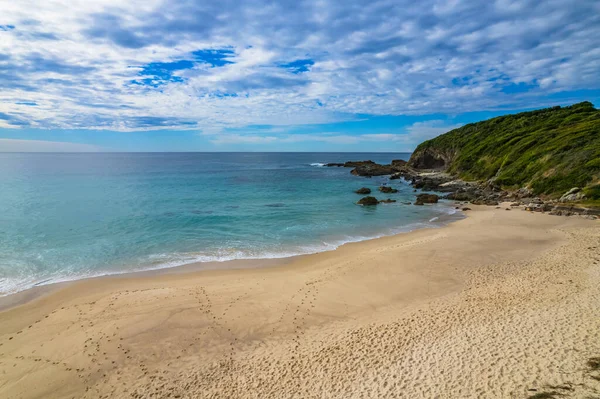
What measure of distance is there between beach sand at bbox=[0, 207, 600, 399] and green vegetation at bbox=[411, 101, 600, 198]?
21.1 meters

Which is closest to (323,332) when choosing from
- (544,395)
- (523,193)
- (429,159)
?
(544,395)

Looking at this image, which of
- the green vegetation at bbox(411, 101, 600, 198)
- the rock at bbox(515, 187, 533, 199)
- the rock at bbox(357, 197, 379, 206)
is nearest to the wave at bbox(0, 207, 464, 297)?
the rock at bbox(357, 197, 379, 206)

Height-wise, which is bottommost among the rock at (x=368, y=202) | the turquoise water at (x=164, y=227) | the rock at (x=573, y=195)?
the turquoise water at (x=164, y=227)

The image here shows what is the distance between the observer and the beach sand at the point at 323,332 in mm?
8328

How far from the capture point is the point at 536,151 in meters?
41.9

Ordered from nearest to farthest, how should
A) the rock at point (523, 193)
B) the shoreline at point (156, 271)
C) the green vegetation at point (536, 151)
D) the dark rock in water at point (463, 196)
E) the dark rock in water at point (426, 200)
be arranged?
the shoreline at point (156, 271) < the green vegetation at point (536, 151) < the rock at point (523, 193) < the dark rock in water at point (426, 200) < the dark rock in water at point (463, 196)

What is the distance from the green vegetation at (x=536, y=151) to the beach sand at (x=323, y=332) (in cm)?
2113

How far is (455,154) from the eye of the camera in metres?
70.1

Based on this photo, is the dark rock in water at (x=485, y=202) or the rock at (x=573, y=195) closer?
the rock at (x=573, y=195)

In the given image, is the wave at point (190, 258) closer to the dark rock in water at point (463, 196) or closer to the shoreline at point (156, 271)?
the shoreline at point (156, 271)

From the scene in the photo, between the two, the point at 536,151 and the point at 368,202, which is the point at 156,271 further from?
the point at 536,151

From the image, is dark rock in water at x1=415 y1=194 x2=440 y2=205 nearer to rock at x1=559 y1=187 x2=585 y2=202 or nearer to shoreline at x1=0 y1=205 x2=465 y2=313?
rock at x1=559 y1=187 x2=585 y2=202

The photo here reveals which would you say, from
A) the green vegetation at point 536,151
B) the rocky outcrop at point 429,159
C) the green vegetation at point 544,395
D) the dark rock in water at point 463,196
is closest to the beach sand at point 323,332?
the green vegetation at point 544,395

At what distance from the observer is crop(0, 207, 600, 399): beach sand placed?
8.33m
